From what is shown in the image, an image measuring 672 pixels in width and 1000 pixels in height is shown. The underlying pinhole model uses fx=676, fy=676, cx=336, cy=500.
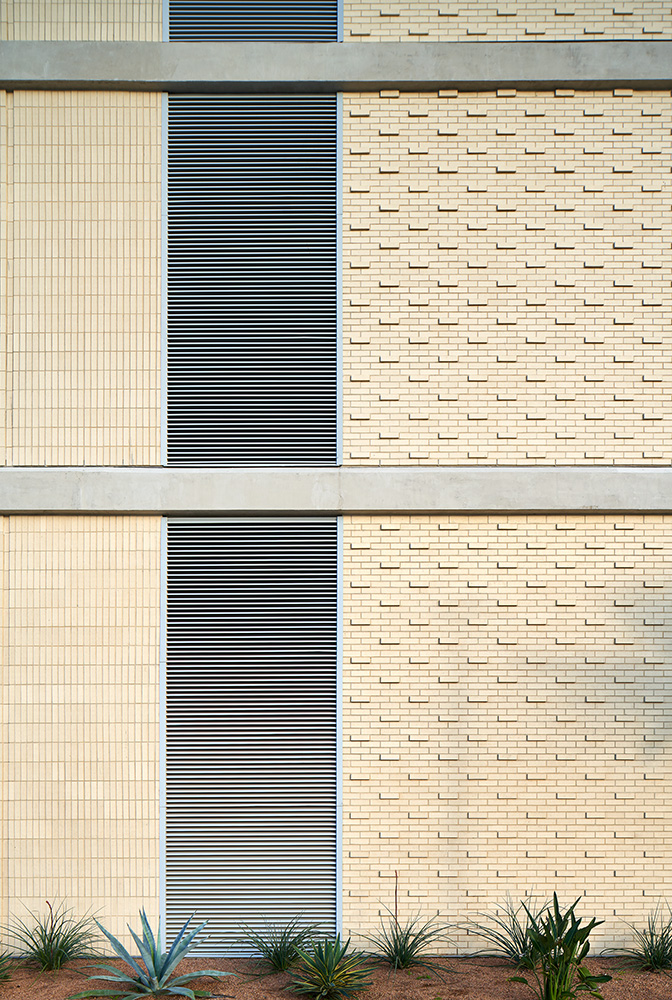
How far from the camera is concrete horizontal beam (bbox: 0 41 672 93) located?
7.76 meters

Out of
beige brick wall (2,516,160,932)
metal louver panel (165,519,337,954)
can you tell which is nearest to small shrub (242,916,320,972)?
metal louver panel (165,519,337,954)

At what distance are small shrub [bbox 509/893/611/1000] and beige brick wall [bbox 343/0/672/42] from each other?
9.35 m

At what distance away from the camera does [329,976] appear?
21.0 ft

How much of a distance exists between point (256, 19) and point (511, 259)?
4.13 m

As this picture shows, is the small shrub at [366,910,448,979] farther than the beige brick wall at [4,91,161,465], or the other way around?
the beige brick wall at [4,91,161,465]

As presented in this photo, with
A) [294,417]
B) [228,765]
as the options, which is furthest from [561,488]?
[228,765]

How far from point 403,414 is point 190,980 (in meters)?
6.27

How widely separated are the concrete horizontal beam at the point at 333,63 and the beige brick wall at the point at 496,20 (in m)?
0.21

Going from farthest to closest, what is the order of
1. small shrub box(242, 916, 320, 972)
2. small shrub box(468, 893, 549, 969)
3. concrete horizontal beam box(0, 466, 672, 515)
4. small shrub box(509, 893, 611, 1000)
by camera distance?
concrete horizontal beam box(0, 466, 672, 515) → small shrub box(468, 893, 549, 969) → small shrub box(242, 916, 320, 972) → small shrub box(509, 893, 611, 1000)

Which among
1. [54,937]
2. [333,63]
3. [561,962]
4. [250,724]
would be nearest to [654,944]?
[561,962]

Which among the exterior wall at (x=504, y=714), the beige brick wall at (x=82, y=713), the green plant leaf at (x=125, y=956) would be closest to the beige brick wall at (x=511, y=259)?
the exterior wall at (x=504, y=714)

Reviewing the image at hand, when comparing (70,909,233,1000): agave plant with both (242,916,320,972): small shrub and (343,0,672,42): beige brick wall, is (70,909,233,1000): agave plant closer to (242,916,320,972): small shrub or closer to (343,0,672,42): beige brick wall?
(242,916,320,972): small shrub

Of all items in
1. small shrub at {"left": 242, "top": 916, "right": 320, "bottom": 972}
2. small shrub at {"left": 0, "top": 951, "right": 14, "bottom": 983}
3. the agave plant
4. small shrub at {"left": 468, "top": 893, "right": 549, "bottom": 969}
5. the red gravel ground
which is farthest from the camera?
small shrub at {"left": 468, "top": 893, "right": 549, "bottom": 969}

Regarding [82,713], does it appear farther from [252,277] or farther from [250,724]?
[252,277]
